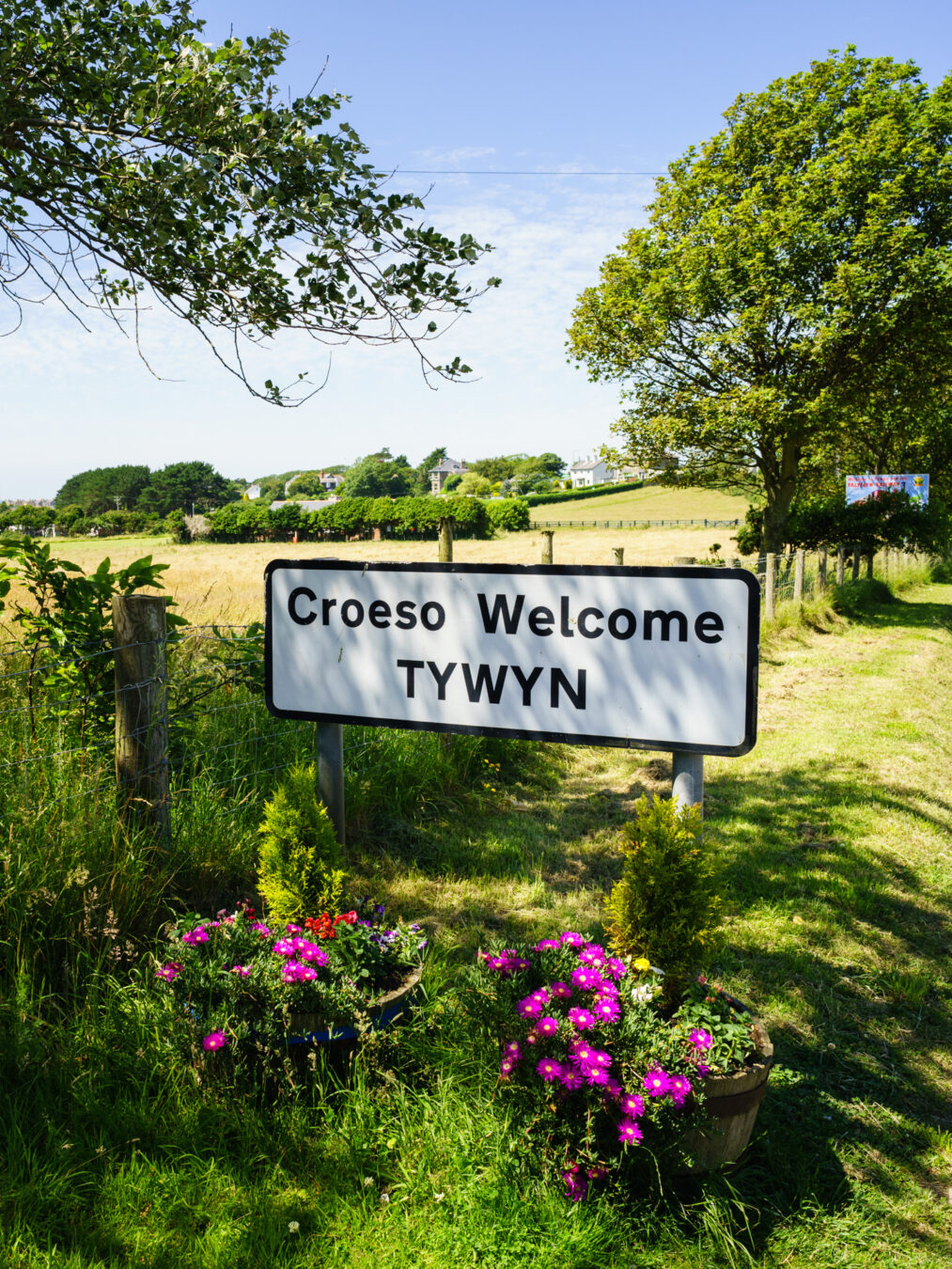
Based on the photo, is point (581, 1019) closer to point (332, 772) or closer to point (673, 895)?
point (673, 895)

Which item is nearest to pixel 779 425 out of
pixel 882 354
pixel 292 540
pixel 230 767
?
pixel 882 354

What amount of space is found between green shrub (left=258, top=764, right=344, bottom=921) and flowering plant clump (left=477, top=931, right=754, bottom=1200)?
2.35 feet

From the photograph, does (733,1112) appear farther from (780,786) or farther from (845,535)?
(845,535)

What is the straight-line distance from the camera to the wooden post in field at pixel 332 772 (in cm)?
286

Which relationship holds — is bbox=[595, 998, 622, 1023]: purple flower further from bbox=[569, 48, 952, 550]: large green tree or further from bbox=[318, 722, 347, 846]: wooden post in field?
bbox=[569, 48, 952, 550]: large green tree

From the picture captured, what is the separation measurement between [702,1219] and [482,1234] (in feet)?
1.94

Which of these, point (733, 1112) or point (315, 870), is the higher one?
point (315, 870)

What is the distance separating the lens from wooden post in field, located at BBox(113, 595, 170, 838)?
3.22 metres

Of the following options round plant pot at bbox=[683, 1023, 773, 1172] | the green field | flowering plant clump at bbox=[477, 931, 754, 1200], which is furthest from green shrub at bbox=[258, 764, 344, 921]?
the green field

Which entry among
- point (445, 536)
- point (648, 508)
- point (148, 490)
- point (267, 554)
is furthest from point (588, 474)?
point (445, 536)

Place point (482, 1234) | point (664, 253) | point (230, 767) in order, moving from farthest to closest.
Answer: point (664, 253) → point (230, 767) → point (482, 1234)

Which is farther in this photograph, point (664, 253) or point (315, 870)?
point (664, 253)

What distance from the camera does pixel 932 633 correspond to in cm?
1471

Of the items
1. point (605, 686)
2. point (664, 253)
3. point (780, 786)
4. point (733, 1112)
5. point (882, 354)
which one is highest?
point (664, 253)
